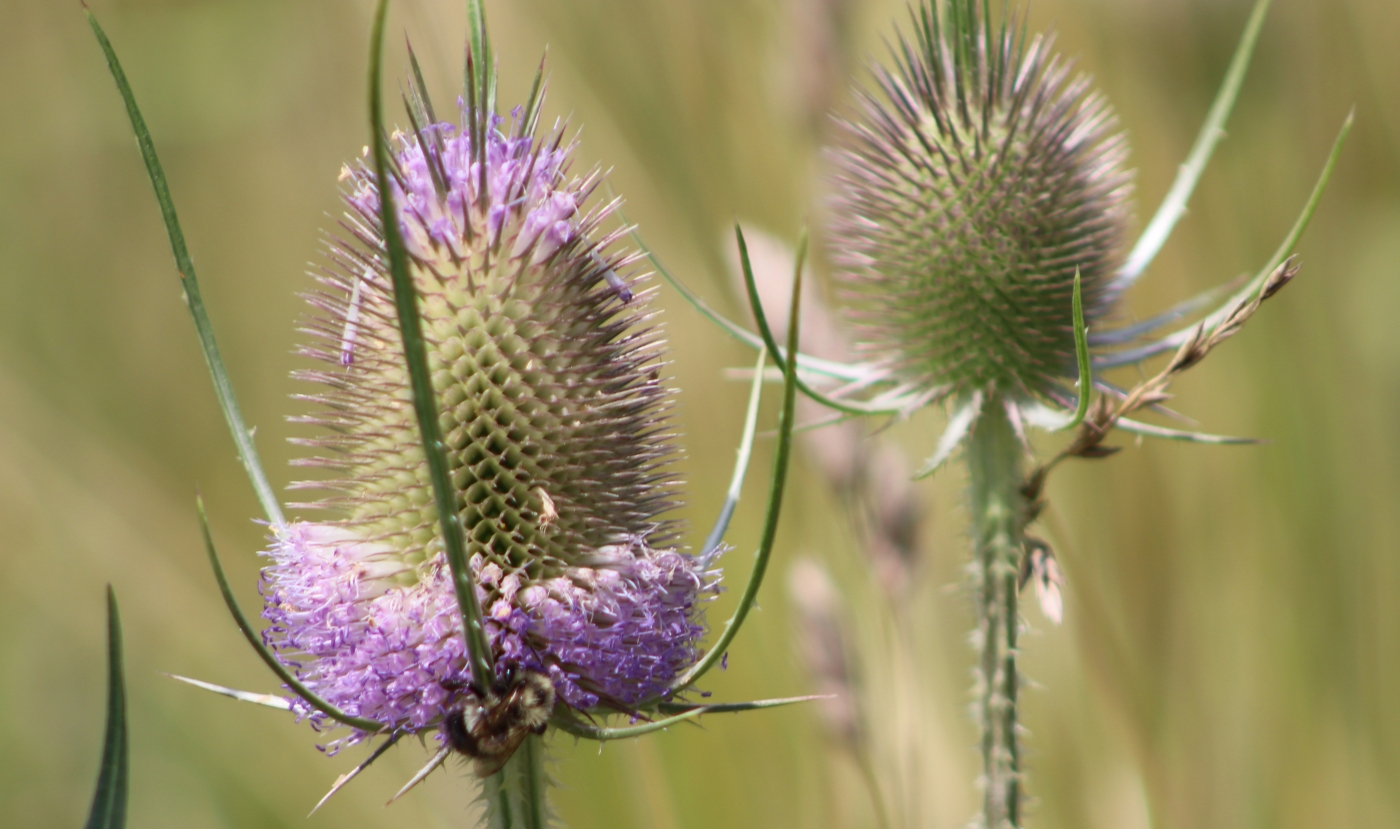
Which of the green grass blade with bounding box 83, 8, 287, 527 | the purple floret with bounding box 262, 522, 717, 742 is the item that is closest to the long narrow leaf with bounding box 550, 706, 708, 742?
the purple floret with bounding box 262, 522, 717, 742

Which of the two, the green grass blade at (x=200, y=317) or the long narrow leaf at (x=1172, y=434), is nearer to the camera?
the green grass blade at (x=200, y=317)

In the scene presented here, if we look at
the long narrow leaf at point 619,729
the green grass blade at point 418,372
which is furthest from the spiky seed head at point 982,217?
the green grass blade at point 418,372

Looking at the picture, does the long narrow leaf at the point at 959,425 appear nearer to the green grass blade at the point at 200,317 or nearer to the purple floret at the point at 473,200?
the purple floret at the point at 473,200

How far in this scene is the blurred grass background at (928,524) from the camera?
271 centimetres

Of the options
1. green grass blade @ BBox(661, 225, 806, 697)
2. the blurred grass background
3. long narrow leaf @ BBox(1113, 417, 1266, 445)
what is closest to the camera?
green grass blade @ BBox(661, 225, 806, 697)

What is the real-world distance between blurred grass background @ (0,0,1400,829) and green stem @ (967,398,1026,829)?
622 millimetres

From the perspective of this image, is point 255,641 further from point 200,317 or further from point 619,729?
point 200,317

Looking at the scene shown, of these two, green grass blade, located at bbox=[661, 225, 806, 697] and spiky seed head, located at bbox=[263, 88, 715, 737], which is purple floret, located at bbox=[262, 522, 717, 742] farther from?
green grass blade, located at bbox=[661, 225, 806, 697]

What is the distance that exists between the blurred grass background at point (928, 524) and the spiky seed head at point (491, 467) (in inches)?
45.2

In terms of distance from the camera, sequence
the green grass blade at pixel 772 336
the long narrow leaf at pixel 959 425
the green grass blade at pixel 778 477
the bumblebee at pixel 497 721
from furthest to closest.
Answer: the long narrow leaf at pixel 959 425
the bumblebee at pixel 497 721
the green grass blade at pixel 772 336
the green grass blade at pixel 778 477

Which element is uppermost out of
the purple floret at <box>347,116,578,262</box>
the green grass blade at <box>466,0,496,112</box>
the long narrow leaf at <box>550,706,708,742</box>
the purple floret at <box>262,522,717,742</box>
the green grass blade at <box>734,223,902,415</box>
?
the green grass blade at <box>466,0,496,112</box>

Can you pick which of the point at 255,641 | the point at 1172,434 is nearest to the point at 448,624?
the point at 255,641

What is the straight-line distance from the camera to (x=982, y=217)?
189 cm

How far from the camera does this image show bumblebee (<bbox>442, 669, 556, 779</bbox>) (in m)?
1.17
